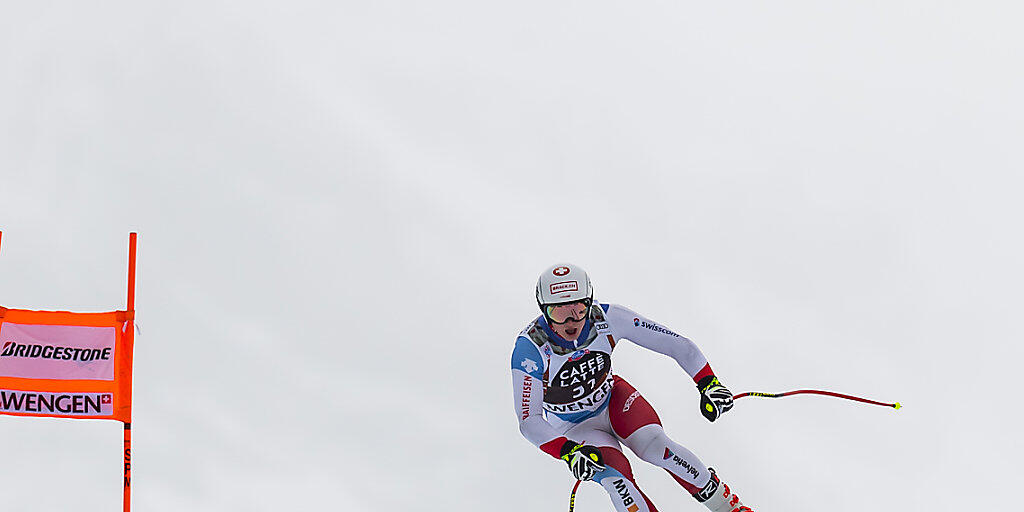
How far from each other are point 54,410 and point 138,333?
79cm

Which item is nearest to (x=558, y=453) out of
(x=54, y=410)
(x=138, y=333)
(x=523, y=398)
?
(x=523, y=398)

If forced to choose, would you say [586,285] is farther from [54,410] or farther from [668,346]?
[54,410]

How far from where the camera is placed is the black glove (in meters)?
5.58

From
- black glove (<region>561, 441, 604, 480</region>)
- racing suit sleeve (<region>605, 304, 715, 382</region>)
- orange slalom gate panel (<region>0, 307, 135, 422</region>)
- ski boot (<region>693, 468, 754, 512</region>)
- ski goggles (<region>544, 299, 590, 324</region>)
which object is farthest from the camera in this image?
orange slalom gate panel (<region>0, 307, 135, 422</region>)

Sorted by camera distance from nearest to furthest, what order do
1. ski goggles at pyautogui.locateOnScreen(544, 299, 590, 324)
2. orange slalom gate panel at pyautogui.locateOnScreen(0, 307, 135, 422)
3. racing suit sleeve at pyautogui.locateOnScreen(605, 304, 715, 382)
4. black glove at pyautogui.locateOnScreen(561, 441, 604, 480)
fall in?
black glove at pyautogui.locateOnScreen(561, 441, 604, 480) → ski goggles at pyautogui.locateOnScreen(544, 299, 590, 324) → racing suit sleeve at pyautogui.locateOnScreen(605, 304, 715, 382) → orange slalom gate panel at pyautogui.locateOnScreen(0, 307, 135, 422)

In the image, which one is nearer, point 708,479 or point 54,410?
point 708,479

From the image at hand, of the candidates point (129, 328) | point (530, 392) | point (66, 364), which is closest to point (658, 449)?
point (530, 392)

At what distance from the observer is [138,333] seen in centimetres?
675

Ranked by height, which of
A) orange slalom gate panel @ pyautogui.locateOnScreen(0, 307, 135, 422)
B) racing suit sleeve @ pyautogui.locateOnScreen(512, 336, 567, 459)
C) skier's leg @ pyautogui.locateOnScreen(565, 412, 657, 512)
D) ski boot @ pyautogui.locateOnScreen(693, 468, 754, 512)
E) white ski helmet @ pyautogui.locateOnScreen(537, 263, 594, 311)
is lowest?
ski boot @ pyautogui.locateOnScreen(693, 468, 754, 512)

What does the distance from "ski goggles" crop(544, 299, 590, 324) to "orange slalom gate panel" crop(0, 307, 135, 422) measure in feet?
10.6

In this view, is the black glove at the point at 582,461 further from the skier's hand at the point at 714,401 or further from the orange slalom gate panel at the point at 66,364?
the orange slalom gate panel at the point at 66,364

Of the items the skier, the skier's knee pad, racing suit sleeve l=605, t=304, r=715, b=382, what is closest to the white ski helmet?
the skier

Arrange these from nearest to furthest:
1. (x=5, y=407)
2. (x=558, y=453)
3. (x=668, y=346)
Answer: (x=558, y=453) → (x=668, y=346) → (x=5, y=407)

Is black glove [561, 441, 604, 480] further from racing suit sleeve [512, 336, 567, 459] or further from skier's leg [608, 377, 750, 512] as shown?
skier's leg [608, 377, 750, 512]
